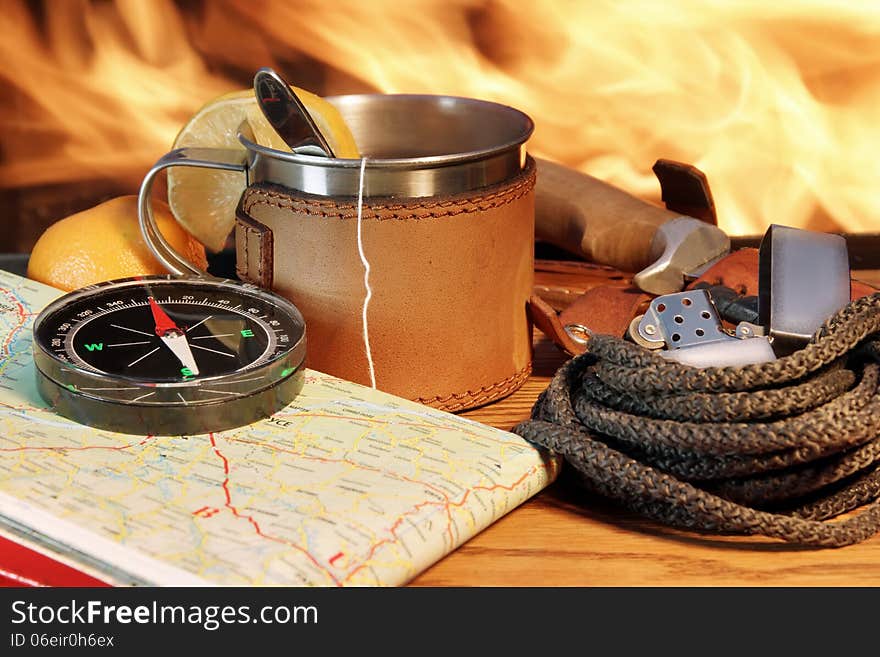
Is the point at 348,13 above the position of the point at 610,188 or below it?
above

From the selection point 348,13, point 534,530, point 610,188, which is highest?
point 348,13

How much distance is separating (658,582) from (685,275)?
16.1 inches

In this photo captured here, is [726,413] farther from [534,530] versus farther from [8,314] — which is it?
[8,314]

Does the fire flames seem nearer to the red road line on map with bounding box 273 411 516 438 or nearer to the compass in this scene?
the compass

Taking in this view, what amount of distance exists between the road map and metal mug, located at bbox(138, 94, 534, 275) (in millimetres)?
151

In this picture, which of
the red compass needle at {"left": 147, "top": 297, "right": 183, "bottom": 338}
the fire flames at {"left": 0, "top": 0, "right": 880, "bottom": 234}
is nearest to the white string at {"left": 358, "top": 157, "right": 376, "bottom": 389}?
the red compass needle at {"left": 147, "top": 297, "right": 183, "bottom": 338}

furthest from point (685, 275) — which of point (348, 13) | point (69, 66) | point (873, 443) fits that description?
point (69, 66)

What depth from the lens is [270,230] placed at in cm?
88

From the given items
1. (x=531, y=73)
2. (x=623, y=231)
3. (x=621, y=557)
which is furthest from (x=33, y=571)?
(x=531, y=73)

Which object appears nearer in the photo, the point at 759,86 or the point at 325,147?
the point at 325,147

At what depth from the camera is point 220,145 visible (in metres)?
0.98

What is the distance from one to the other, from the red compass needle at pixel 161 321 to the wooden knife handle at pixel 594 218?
0.46m

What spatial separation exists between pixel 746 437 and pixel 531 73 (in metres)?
0.83

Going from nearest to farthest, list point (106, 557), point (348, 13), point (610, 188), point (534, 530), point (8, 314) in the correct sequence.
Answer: point (106, 557) < point (534, 530) < point (8, 314) < point (610, 188) < point (348, 13)
